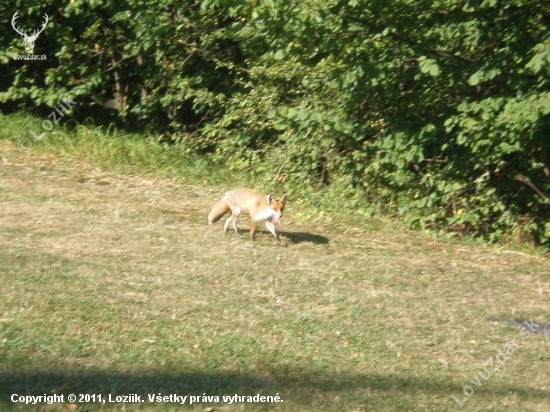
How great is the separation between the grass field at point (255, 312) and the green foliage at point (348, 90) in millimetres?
1049

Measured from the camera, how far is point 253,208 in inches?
425

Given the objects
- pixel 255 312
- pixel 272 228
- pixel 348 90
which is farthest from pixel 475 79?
pixel 255 312

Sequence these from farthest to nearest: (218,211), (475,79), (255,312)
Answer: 1. (218,211)
2. (475,79)
3. (255,312)

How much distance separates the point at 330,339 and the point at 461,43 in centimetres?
537

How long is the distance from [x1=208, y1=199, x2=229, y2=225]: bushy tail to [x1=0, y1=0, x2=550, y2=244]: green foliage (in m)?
1.94

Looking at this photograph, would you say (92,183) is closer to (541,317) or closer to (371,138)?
(371,138)

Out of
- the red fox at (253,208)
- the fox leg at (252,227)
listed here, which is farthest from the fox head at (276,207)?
the fox leg at (252,227)

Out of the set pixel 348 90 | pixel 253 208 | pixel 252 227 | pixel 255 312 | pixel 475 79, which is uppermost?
pixel 475 79

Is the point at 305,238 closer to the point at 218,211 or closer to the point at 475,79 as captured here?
the point at 218,211

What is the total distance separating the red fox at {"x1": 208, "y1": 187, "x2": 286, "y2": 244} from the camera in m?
10.7

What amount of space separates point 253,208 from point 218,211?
0.72 meters

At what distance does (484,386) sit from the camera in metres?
7.00

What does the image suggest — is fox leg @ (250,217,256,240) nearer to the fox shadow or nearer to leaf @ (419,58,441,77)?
the fox shadow

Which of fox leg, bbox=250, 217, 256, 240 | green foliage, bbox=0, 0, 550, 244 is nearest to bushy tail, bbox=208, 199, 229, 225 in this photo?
fox leg, bbox=250, 217, 256, 240
